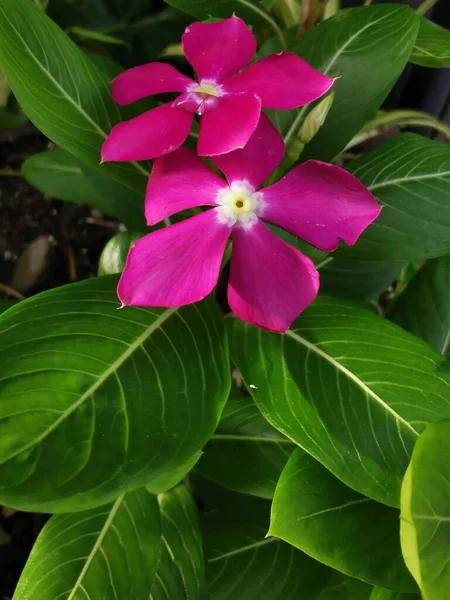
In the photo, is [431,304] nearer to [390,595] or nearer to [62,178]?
[390,595]

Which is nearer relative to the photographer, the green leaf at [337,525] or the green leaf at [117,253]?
the green leaf at [337,525]

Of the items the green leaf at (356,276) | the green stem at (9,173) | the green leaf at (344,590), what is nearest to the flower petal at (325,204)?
the green leaf at (356,276)

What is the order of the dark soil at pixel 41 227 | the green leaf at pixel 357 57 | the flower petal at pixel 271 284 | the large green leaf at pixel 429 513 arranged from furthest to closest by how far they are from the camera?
the dark soil at pixel 41 227 → the green leaf at pixel 357 57 → the flower petal at pixel 271 284 → the large green leaf at pixel 429 513

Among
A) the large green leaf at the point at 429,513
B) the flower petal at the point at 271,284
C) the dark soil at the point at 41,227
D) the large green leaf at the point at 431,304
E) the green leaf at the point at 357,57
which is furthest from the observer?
the dark soil at the point at 41,227

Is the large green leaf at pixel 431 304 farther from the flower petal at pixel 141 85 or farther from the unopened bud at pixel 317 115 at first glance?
the flower petal at pixel 141 85

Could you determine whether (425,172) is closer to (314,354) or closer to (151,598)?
(314,354)

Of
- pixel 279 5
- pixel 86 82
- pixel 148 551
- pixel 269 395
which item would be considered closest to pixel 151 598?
pixel 148 551

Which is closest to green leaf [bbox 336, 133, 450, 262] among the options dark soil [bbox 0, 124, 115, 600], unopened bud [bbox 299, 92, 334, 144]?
unopened bud [bbox 299, 92, 334, 144]

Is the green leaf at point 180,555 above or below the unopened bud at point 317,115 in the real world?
below
